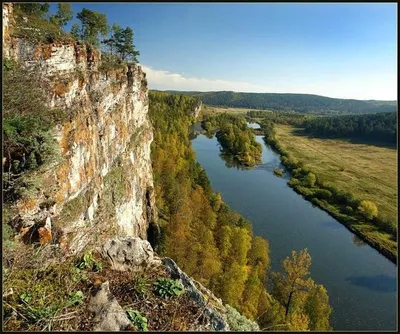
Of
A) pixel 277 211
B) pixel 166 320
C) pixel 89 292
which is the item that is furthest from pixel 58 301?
pixel 277 211

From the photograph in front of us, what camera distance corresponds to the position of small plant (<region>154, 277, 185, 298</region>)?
4.89 m

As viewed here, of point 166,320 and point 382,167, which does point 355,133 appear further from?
point 166,320

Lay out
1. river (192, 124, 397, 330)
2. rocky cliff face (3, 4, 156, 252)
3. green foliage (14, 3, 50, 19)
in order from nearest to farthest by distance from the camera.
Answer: rocky cliff face (3, 4, 156, 252) < green foliage (14, 3, 50, 19) < river (192, 124, 397, 330)

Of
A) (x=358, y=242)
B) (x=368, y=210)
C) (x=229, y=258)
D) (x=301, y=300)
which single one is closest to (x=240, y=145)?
(x=368, y=210)

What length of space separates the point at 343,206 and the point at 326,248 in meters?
13.1

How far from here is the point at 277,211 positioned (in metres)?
Result: 42.7

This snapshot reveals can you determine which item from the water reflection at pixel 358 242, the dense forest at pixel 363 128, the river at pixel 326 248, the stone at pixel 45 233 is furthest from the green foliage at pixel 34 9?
the dense forest at pixel 363 128

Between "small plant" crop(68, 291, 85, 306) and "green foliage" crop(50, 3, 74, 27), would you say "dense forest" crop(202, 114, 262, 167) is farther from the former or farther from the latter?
"small plant" crop(68, 291, 85, 306)

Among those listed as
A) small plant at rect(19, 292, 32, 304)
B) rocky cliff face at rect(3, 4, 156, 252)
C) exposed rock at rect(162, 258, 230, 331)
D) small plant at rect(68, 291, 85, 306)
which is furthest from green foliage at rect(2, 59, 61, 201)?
exposed rock at rect(162, 258, 230, 331)

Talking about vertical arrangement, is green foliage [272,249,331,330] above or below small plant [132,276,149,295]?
below

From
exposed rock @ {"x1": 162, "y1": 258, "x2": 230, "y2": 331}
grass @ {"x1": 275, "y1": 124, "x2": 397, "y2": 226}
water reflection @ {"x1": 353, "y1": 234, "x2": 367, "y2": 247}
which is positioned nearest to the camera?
exposed rock @ {"x1": 162, "y1": 258, "x2": 230, "y2": 331}

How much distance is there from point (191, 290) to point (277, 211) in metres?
39.3

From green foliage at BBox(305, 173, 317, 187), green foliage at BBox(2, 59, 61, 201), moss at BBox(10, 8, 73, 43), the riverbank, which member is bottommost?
the riverbank

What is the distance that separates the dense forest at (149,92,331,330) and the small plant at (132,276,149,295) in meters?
8.89
